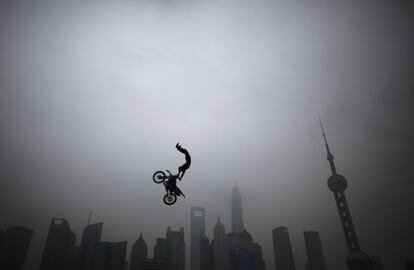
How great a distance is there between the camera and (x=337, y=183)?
158m

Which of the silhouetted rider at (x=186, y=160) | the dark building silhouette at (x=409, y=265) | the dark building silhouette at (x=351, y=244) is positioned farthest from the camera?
the dark building silhouette at (x=409, y=265)

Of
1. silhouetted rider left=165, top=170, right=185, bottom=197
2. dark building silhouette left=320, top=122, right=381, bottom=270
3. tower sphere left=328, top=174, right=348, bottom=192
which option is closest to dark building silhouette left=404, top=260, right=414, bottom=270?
dark building silhouette left=320, top=122, right=381, bottom=270

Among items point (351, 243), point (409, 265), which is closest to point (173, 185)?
point (351, 243)

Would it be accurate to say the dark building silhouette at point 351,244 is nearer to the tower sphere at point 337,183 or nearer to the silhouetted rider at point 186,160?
the tower sphere at point 337,183

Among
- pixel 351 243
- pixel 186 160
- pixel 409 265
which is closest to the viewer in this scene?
pixel 186 160

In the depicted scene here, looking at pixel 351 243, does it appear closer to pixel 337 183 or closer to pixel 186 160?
pixel 337 183

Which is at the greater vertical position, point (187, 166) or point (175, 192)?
point (187, 166)

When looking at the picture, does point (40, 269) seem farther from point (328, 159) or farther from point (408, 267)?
point (408, 267)

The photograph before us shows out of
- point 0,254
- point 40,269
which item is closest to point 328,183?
point 40,269

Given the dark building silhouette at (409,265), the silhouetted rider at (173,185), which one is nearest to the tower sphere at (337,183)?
the dark building silhouette at (409,265)

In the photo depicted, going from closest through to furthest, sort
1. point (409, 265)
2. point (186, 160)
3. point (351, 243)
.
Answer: point (186, 160) < point (351, 243) < point (409, 265)

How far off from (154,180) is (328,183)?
549 ft

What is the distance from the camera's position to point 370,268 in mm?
140125

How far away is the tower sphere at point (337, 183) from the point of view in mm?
157250
